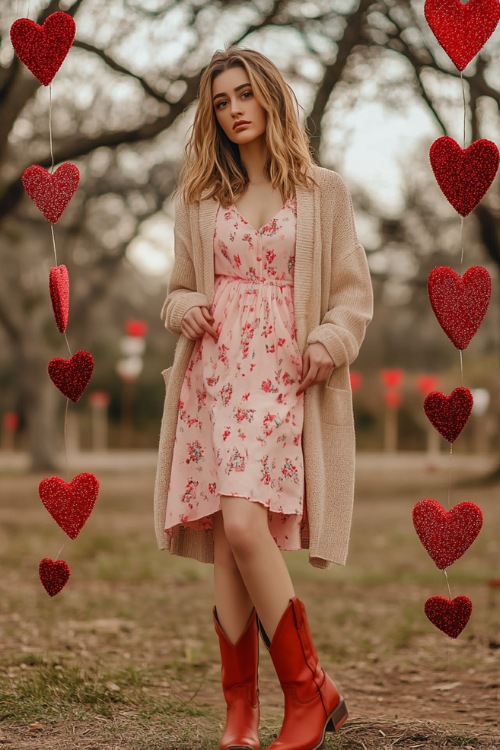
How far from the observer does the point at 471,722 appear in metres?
3.23

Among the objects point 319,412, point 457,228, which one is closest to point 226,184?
point 319,412

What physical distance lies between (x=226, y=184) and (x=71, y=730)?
157 cm

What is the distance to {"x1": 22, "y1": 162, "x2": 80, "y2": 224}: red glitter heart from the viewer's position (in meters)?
2.92

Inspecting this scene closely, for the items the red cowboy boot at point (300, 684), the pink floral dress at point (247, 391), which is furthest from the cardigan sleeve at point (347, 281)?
the red cowboy boot at point (300, 684)

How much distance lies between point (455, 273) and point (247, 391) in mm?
651

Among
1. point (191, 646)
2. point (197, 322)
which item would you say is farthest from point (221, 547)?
point (191, 646)

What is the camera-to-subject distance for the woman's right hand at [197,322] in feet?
9.02

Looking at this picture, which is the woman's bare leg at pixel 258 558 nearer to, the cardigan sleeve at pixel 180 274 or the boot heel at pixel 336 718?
the boot heel at pixel 336 718

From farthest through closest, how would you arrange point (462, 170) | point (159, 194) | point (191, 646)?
point (159, 194), point (191, 646), point (462, 170)

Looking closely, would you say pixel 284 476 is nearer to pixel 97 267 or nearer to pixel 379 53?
pixel 379 53

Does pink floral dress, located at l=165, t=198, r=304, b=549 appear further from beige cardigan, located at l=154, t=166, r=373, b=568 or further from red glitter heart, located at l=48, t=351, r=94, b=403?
red glitter heart, located at l=48, t=351, r=94, b=403

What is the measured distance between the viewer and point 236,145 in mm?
2910

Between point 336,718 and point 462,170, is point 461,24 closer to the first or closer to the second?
point 462,170

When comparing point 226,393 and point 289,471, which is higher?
point 226,393
